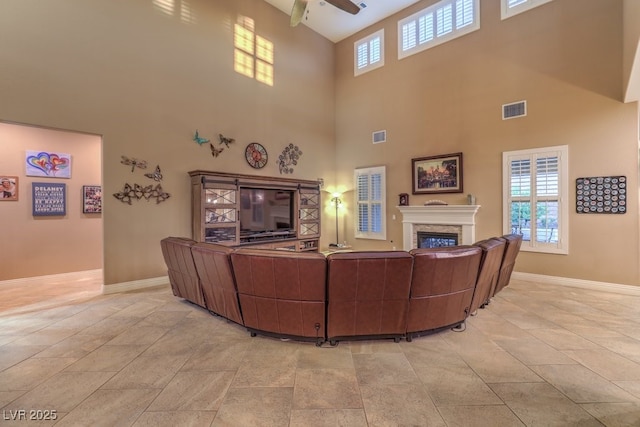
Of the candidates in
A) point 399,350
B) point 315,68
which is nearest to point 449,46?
point 315,68

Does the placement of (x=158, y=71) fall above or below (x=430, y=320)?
above

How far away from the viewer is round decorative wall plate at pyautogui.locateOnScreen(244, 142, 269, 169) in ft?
21.2

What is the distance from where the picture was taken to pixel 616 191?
4520 mm

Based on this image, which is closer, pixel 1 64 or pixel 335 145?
pixel 1 64

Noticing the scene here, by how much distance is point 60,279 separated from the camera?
17.8ft

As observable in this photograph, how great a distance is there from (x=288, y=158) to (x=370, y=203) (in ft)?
8.22

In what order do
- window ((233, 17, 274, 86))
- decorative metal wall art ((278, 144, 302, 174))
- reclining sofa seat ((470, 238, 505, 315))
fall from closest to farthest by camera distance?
reclining sofa seat ((470, 238, 505, 315)) < window ((233, 17, 274, 86)) < decorative metal wall art ((278, 144, 302, 174))

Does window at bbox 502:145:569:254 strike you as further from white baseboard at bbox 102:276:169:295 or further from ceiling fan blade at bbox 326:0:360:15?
white baseboard at bbox 102:276:169:295

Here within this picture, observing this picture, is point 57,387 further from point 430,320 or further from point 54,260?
point 54,260

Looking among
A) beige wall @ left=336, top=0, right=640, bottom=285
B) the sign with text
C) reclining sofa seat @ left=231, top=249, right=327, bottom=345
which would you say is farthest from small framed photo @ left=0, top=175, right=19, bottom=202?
beige wall @ left=336, top=0, right=640, bottom=285

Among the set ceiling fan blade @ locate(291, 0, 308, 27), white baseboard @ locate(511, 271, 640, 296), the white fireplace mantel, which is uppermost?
ceiling fan blade @ locate(291, 0, 308, 27)

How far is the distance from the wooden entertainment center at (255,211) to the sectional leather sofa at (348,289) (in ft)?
8.09

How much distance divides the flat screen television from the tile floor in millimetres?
2905

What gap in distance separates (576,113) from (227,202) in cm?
654
